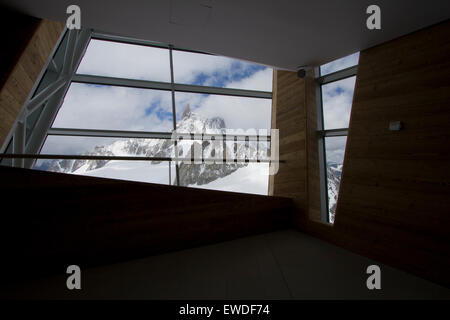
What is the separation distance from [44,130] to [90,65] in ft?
4.82

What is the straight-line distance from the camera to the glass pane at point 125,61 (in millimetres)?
4203

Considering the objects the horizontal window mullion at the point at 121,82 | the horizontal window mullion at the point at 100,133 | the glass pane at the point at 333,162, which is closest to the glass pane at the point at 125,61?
the horizontal window mullion at the point at 121,82

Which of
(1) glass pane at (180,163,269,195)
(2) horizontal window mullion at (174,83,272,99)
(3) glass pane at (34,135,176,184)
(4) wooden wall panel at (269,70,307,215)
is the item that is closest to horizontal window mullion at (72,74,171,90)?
(2) horizontal window mullion at (174,83,272,99)

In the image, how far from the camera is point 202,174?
15.2ft

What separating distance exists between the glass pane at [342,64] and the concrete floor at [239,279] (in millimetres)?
3036

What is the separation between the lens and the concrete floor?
5.19 ft

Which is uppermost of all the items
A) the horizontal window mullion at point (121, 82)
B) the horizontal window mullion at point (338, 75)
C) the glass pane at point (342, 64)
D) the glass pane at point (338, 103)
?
the glass pane at point (342, 64)

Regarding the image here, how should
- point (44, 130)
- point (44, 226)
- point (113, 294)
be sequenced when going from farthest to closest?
point (44, 130), point (44, 226), point (113, 294)

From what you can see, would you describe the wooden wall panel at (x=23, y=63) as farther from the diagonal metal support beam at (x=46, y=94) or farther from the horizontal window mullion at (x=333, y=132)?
the horizontal window mullion at (x=333, y=132)

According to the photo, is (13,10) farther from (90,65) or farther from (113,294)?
(113,294)

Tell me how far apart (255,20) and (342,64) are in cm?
222

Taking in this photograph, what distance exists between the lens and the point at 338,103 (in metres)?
3.85

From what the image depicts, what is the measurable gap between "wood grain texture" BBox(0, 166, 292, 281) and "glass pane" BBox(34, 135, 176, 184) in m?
1.86
